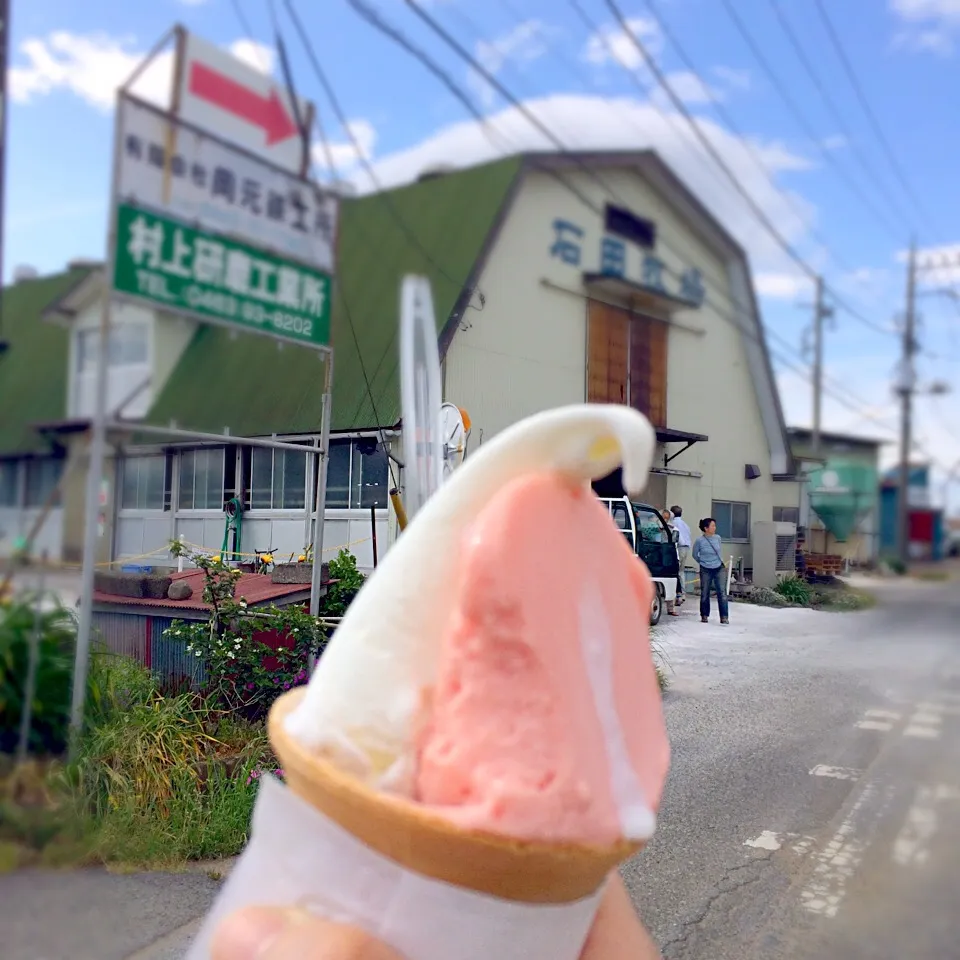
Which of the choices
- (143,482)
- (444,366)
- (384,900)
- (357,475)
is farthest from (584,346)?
(384,900)

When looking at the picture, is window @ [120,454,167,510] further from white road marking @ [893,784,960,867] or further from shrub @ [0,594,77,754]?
white road marking @ [893,784,960,867]

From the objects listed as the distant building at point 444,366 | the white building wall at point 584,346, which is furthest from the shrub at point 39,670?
the white building wall at point 584,346

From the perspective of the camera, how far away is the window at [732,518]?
3.70 meters

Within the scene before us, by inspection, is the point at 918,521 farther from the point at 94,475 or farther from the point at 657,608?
the point at 94,475

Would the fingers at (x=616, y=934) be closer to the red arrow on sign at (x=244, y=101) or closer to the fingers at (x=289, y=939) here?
the fingers at (x=289, y=939)

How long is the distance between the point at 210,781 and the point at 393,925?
1.77m

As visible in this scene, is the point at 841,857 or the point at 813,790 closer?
the point at 841,857

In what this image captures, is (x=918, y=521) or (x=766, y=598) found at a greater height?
(x=918, y=521)

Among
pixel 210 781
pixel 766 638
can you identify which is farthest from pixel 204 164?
pixel 766 638

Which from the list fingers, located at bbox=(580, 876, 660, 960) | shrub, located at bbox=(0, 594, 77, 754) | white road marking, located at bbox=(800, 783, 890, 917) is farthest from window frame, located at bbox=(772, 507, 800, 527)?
shrub, located at bbox=(0, 594, 77, 754)

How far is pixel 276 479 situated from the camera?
320 centimetres

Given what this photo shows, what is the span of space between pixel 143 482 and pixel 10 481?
0.66m

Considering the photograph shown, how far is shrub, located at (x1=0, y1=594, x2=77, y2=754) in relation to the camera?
2.05 metres

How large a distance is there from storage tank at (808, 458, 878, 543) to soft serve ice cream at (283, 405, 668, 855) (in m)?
2.28
